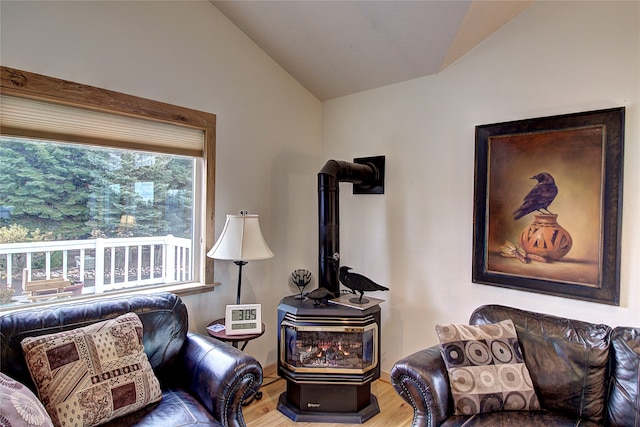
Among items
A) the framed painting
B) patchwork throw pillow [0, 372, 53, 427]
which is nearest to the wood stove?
the framed painting

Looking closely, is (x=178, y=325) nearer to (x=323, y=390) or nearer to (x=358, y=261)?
(x=323, y=390)

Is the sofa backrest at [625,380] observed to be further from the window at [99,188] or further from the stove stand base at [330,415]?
the window at [99,188]

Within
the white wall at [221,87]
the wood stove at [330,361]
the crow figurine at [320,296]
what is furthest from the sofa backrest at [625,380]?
the white wall at [221,87]

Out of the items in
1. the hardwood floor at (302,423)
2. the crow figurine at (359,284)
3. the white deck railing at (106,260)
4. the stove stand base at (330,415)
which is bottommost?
the hardwood floor at (302,423)

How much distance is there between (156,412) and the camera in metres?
1.74

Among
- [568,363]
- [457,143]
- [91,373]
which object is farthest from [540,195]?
[91,373]

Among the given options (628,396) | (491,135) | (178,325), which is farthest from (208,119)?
(628,396)

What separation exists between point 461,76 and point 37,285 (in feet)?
10.3

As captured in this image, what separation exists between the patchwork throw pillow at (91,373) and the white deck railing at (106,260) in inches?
26.3

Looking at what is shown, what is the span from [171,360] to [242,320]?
Result: 578 millimetres

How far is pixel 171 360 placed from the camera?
6.89 feet

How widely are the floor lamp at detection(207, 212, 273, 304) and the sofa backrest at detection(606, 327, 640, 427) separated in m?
2.06

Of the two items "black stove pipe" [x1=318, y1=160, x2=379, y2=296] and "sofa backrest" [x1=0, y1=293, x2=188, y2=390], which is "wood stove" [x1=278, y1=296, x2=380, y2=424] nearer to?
"black stove pipe" [x1=318, y1=160, x2=379, y2=296]

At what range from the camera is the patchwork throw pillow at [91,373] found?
1582 millimetres
